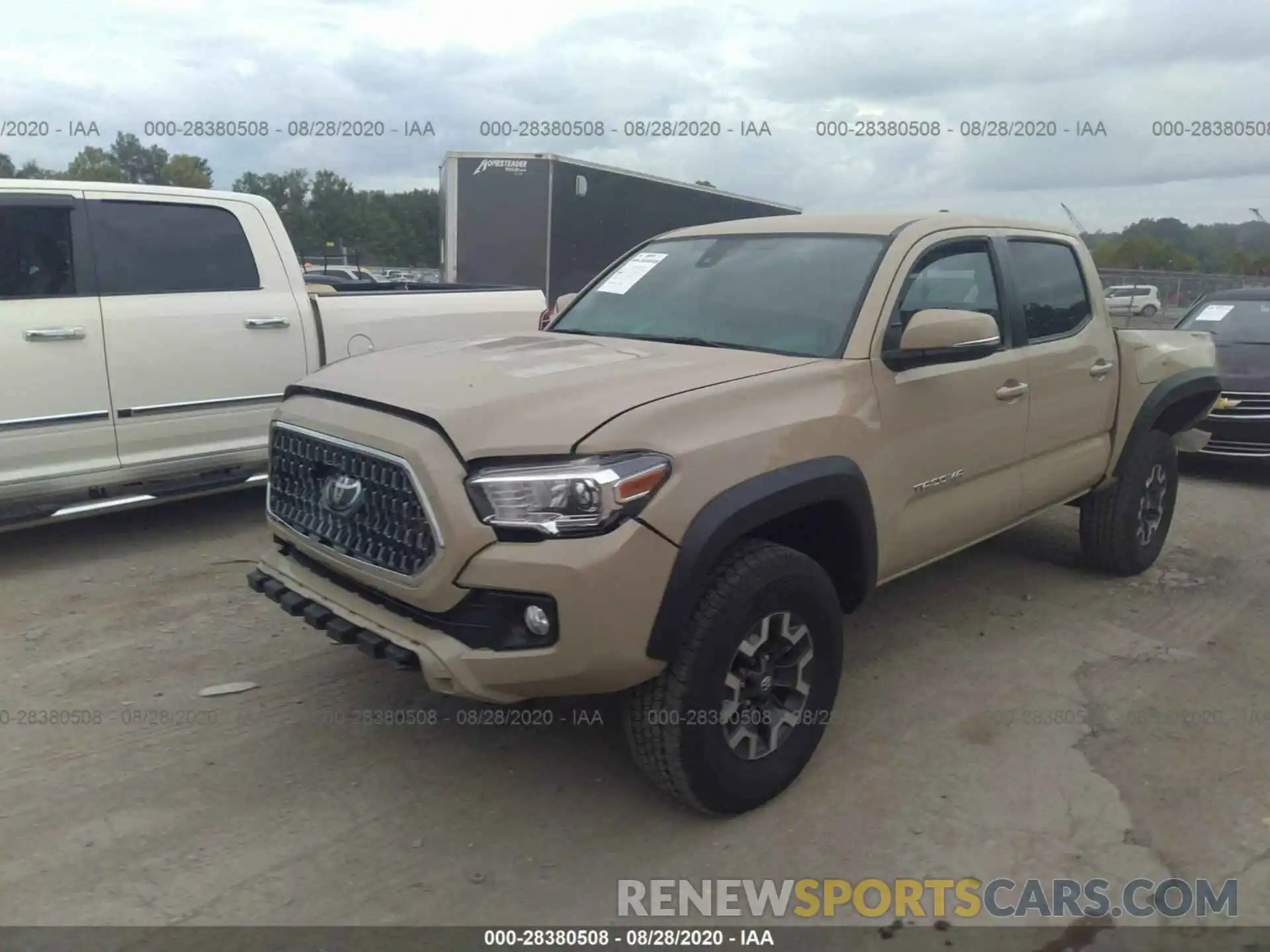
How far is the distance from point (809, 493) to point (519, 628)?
1.02 m

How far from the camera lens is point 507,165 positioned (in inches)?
575

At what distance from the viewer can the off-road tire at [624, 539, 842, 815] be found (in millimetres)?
2867

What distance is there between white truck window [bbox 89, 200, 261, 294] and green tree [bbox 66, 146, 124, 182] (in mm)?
18235

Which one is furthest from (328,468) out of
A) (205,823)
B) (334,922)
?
(334,922)

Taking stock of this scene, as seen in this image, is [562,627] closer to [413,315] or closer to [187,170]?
[413,315]

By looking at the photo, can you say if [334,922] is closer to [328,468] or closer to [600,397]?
[328,468]

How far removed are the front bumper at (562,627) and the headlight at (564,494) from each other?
2.0 inches

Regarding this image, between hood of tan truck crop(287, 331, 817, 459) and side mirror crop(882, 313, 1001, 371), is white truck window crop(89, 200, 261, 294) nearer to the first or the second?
hood of tan truck crop(287, 331, 817, 459)

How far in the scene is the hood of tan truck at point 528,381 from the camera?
280 cm

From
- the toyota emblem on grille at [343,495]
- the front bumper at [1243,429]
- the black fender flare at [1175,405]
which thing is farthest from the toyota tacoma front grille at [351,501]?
the front bumper at [1243,429]

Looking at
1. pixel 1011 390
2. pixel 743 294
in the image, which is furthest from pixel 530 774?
pixel 1011 390

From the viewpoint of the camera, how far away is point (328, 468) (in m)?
3.22

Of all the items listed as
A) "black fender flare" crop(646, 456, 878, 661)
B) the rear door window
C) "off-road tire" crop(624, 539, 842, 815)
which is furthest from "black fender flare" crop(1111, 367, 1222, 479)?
"off-road tire" crop(624, 539, 842, 815)

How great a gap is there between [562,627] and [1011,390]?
2.44 meters
